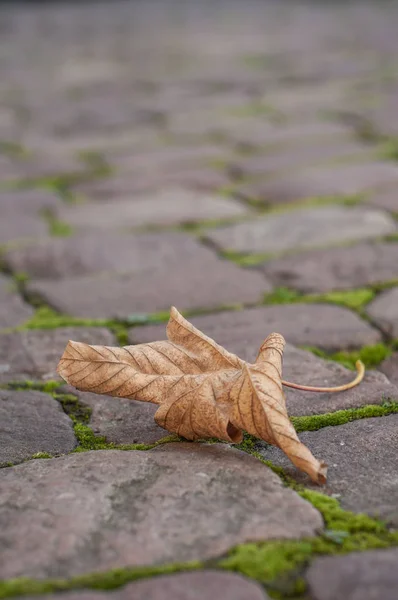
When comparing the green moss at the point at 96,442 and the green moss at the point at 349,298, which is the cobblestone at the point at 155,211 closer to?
the green moss at the point at 349,298

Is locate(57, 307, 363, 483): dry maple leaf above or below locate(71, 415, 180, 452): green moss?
above

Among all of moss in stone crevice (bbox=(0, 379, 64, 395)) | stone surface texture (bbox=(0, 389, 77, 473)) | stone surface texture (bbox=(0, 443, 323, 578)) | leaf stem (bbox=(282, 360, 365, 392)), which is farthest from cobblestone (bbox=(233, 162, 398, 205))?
stone surface texture (bbox=(0, 443, 323, 578))

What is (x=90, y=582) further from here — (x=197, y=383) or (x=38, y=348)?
(x=38, y=348)

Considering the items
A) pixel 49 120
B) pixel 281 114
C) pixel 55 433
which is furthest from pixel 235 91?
pixel 55 433

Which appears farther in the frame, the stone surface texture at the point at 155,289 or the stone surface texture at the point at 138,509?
the stone surface texture at the point at 155,289

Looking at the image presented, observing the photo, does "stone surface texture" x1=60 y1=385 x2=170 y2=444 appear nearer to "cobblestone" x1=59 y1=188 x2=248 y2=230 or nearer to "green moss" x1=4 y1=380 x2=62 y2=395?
"green moss" x1=4 y1=380 x2=62 y2=395

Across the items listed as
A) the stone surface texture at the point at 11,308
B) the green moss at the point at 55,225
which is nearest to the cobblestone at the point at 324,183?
the green moss at the point at 55,225
